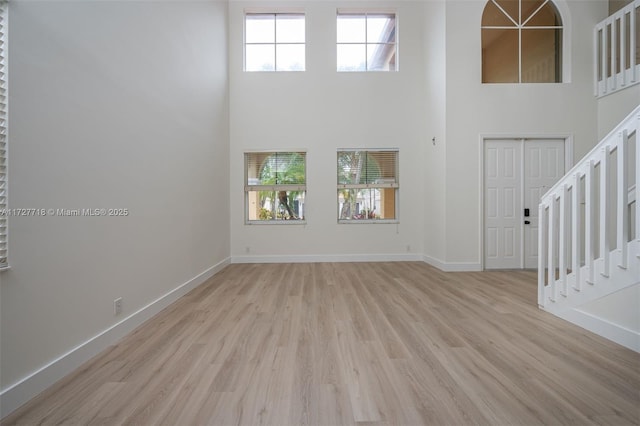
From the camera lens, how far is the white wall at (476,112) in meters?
4.99

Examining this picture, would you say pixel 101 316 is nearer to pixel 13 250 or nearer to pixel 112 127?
pixel 13 250

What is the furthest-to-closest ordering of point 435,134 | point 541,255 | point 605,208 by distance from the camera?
point 435,134 < point 541,255 < point 605,208

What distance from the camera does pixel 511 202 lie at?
16.6 ft

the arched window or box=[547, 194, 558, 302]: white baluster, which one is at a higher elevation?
the arched window

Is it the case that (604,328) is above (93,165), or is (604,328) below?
below

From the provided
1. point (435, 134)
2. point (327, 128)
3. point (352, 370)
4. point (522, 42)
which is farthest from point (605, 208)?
point (327, 128)

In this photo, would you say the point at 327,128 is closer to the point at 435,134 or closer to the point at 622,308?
the point at 435,134

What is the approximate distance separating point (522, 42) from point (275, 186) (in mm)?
5196

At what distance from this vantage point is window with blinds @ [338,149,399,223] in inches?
238

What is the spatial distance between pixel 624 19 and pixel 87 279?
25.1ft

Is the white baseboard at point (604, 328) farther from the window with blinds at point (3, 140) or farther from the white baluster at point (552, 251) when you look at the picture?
the window with blinds at point (3, 140)

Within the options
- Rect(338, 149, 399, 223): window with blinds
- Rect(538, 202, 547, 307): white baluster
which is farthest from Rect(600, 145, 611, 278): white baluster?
Rect(338, 149, 399, 223): window with blinds

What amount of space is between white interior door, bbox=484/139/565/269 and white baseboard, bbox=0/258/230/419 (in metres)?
5.01

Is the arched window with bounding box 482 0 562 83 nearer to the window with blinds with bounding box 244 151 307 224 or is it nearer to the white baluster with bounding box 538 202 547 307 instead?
the white baluster with bounding box 538 202 547 307
